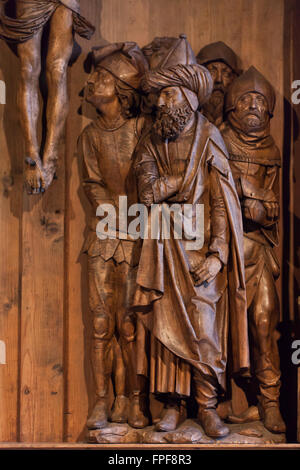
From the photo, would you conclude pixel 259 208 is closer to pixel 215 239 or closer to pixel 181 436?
pixel 215 239

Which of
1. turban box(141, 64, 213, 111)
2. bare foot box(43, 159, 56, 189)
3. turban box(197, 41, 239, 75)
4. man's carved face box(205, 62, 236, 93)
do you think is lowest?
bare foot box(43, 159, 56, 189)

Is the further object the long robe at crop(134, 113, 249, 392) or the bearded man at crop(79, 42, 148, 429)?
the bearded man at crop(79, 42, 148, 429)

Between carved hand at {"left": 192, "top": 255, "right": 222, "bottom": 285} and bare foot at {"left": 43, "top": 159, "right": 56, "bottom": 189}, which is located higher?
bare foot at {"left": 43, "top": 159, "right": 56, "bottom": 189}

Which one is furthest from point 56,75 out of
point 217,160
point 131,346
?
point 131,346

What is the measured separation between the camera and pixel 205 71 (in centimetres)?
259

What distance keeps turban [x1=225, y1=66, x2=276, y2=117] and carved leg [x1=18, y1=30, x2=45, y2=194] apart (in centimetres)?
75

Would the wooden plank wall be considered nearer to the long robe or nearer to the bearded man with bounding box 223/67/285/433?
the bearded man with bounding box 223/67/285/433

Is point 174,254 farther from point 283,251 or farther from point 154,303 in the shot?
point 283,251

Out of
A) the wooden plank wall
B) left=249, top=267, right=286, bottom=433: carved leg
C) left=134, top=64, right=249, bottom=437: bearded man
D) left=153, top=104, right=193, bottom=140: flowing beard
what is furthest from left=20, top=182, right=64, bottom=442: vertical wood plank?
left=249, top=267, right=286, bottom=433: carved leg

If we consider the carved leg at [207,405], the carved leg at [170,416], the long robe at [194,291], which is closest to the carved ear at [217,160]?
the long robe at [194,291]

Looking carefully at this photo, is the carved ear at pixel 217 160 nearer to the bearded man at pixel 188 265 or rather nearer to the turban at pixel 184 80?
the bearded man at pixel 188 265

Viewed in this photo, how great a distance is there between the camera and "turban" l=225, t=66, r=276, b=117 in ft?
8.88

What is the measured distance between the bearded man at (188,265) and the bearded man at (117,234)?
0.11m
